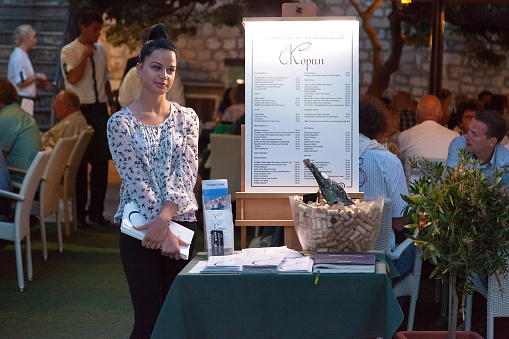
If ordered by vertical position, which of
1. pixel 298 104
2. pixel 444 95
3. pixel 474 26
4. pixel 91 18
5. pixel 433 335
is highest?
pixel 474 26

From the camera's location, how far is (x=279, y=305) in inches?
102

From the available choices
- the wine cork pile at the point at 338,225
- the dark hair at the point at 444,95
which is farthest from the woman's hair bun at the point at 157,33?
the dark hair at the point at 444,95

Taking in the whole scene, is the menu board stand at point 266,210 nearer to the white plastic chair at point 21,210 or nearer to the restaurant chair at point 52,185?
the white plastic chair at point 21,210

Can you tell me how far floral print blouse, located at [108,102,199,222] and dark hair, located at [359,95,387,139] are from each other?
147cm

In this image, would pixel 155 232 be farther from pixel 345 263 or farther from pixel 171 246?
pixel 345 263

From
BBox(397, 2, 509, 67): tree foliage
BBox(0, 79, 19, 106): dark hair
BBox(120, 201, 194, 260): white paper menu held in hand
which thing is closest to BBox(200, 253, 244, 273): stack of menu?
BBox(120, 201, 194, 260): white paper menu held in hand

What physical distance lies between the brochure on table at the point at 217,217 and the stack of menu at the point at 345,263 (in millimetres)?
354

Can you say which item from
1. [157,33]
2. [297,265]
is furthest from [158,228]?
[157,33]

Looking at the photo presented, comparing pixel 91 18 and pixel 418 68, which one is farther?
pixel 418 68

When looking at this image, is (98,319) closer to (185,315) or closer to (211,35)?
(185,315)

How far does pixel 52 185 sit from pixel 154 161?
3.48 m

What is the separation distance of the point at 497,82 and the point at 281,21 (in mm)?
6630

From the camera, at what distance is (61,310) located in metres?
4.68

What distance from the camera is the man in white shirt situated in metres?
5.93
